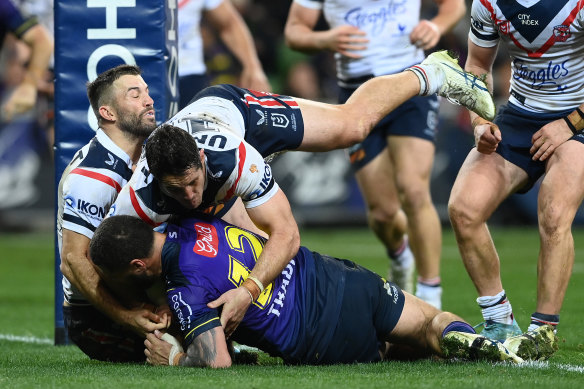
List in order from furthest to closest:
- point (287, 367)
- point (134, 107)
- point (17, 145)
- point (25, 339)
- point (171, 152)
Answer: point (17, 145) < point (25, 339) < point (134, 107) < point (287, 367) < point (171, 152)

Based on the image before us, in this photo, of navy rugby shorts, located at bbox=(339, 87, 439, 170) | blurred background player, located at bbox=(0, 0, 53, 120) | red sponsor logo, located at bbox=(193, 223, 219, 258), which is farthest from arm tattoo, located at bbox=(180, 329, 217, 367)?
blurred background player, located at bbox=(0, 0, 53, 120)

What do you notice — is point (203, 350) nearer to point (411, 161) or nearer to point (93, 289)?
point (93, 289)

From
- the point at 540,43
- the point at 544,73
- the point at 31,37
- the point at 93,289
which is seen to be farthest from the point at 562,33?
the point at 31,37

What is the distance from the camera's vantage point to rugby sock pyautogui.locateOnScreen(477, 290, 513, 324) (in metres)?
5.71

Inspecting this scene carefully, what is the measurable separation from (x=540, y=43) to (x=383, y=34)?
7.28ft

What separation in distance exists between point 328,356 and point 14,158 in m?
10.2

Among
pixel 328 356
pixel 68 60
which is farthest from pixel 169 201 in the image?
pixel 68 60

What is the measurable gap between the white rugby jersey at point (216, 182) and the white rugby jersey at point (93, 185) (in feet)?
0.71

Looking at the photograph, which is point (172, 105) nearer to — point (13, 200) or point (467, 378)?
point (467, 378)

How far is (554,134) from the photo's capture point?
5.67m

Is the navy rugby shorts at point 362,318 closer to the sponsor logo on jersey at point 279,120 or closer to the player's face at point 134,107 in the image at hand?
the sponsor logo on jersey at point 279,120

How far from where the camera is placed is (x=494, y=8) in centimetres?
574

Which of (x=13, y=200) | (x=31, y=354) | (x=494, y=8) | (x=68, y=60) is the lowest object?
(x=13, y=200)

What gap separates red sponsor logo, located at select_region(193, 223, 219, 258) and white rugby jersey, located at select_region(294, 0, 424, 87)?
121 inches
